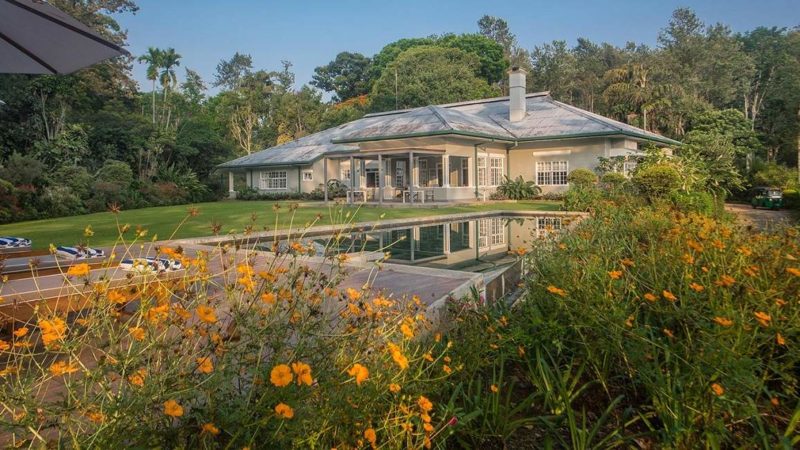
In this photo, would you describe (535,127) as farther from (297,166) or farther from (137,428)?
(137,428)

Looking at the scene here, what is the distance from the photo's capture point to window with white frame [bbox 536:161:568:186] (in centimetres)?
2264

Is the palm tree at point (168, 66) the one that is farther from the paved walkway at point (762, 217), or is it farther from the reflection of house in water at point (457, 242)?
the paved walkway at point (762, 217)

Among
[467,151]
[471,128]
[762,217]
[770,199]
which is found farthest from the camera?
[467,151]

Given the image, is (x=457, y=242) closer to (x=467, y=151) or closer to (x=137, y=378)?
(x=137, y=378)

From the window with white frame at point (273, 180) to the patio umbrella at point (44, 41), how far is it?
2375 cm

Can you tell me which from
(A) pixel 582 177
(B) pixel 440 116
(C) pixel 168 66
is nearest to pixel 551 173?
(A) pixel 582 177

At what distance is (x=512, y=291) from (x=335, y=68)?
2054 inches

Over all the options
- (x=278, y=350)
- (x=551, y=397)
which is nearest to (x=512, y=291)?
(x=551, y=397)

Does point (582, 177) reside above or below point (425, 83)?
below

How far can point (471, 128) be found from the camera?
21.1m

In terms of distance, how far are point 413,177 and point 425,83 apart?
51.3 feet

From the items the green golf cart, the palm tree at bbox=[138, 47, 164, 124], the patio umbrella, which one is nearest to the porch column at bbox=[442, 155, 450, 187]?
the green golf cart

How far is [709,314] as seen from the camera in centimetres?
247

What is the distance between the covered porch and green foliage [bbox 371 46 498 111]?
1287 cm
